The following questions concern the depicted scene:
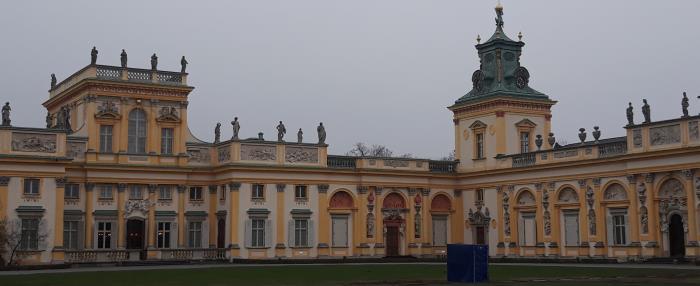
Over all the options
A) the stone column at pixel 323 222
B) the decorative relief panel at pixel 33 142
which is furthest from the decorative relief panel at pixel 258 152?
the decorative relief panel at pixel 33 142

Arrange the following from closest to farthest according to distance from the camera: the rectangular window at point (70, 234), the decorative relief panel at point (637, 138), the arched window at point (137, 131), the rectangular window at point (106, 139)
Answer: the decorative relief panel at point (637, 138), the rectangular window at point (70, 234), the rectangular window at point (106, 139), the arched window at point (137, 131)

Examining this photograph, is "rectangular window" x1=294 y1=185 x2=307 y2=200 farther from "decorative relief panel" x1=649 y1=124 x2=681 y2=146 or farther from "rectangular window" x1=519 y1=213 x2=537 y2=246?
"decorative relief panel" x1=649 y1=124 x2=681 y2=146

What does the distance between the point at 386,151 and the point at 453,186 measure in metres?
58.7

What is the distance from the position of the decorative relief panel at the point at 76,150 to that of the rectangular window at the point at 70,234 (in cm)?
363

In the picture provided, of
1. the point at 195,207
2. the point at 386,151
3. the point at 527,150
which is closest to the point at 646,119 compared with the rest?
the point at 527,150

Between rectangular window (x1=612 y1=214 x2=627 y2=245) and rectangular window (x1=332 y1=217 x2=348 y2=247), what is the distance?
16.0 meters

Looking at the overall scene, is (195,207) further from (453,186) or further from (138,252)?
(453,186)

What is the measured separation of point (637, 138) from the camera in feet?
150

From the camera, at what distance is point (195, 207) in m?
53.4

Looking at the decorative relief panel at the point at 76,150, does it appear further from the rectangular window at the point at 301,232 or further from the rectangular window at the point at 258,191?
the rectangular window at the point at 301,232

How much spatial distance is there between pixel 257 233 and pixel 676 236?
22.8 m

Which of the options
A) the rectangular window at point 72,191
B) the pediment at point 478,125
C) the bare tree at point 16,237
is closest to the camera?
the bare tree at point 16,237

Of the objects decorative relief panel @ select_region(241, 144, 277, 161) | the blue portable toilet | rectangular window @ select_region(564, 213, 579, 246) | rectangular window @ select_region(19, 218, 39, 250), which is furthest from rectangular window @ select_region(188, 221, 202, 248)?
the blue portable toilet

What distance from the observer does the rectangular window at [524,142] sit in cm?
5688
